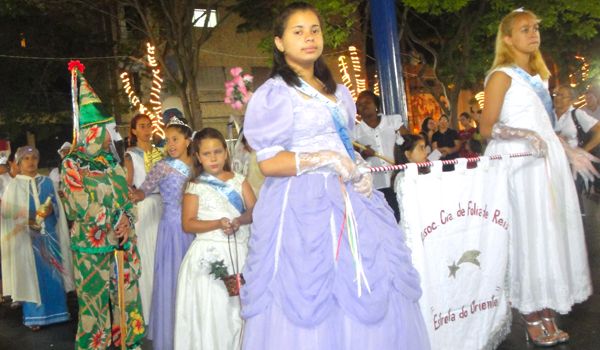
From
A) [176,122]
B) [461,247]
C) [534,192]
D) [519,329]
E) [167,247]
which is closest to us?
[461,247]

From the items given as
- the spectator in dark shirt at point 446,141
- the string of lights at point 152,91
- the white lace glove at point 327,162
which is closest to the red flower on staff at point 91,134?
the white lace glove at point 327,162

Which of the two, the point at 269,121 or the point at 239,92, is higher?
the point at 239,92

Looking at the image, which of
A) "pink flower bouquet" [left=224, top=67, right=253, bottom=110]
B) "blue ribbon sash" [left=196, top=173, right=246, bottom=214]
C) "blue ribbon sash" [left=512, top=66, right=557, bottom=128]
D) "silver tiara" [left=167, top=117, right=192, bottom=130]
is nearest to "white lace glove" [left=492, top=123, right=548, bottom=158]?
"blue ribbon sash" [left=512, top=66, right=557, bottom=128]

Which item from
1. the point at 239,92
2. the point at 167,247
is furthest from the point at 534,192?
the point at 239,92

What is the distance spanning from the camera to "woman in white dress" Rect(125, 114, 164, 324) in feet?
21.5

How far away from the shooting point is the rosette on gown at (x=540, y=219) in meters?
4.32

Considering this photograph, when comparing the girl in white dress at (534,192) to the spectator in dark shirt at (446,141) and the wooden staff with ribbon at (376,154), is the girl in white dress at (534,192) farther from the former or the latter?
the spectator in dark shirt at (446,141)

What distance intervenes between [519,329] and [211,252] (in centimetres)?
242

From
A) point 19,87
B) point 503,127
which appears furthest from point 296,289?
point 19,87

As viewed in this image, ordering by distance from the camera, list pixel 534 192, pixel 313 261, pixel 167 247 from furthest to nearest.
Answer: pixel 167 247 → pixel 534 192 → pixel 313 261

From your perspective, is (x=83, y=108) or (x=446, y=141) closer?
(x=83, y=108)

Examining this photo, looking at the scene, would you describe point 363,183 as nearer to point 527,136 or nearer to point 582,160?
point 527,136

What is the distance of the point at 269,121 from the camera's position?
2.86 m

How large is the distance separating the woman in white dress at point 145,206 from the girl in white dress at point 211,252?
1921 millimetres
